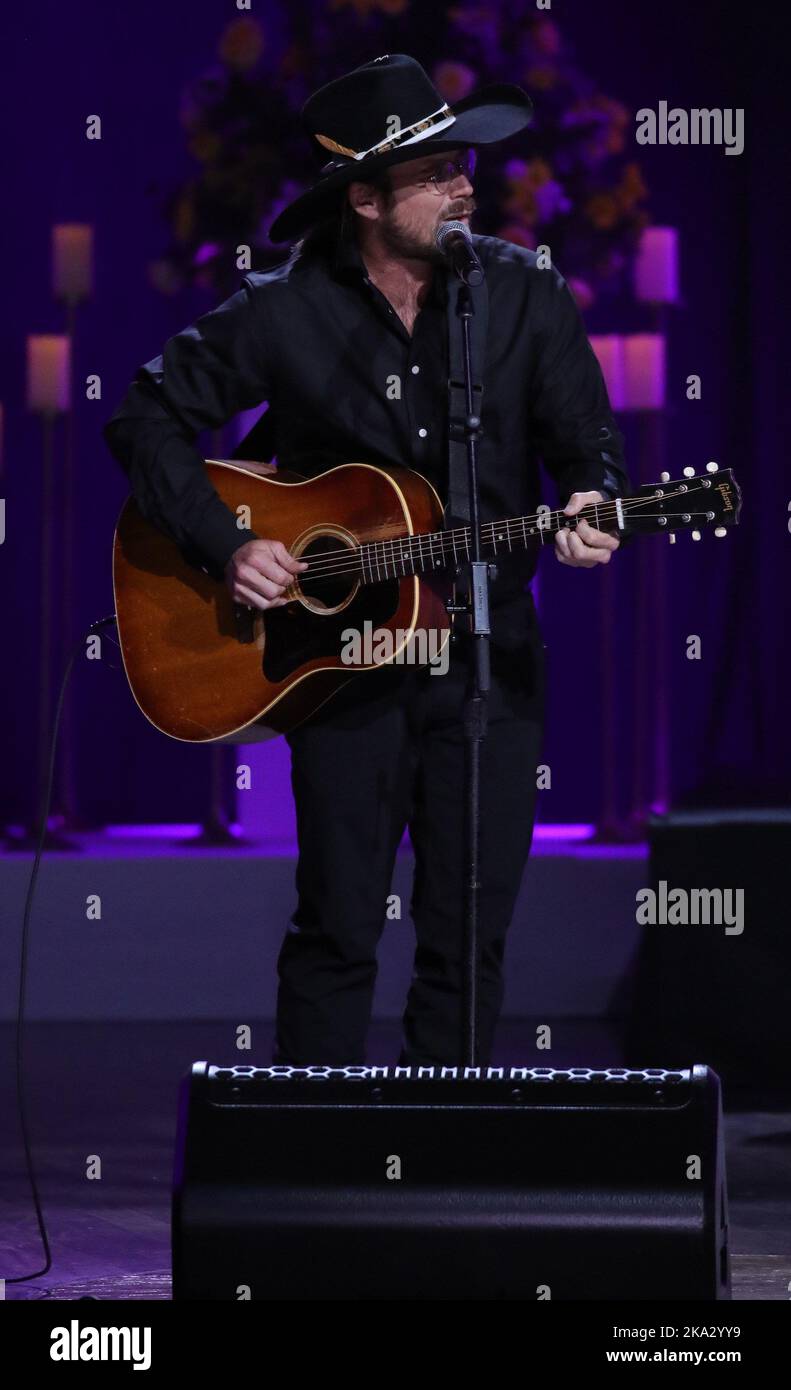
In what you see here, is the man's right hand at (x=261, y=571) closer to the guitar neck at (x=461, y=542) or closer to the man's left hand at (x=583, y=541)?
the guitar neck at (x=461, y=542)

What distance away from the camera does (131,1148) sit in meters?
3.70

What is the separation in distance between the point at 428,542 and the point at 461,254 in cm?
42

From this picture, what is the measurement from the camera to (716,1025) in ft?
13.8

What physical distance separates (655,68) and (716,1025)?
8.41 feet

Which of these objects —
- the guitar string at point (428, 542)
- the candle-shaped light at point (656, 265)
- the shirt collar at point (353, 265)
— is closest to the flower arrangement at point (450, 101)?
the candle-shaped light at point (656, 265)

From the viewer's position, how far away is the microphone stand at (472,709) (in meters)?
2.54

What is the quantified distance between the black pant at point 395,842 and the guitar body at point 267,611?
0.24 ft

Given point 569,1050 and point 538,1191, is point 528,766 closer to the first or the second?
point 538,1191

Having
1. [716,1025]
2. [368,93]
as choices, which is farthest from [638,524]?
[716,1025]

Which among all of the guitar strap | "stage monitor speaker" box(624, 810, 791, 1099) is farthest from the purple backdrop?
the guitar strap

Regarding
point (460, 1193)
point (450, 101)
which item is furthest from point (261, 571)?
point (450, 101)

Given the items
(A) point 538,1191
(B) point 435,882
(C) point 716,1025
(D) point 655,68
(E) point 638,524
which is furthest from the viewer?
(D) point 655,68

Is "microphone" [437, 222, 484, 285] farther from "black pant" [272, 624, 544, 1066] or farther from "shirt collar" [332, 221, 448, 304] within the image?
"black pant" [272, 624, 544, 1066]

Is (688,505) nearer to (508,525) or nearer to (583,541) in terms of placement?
(583,541)
